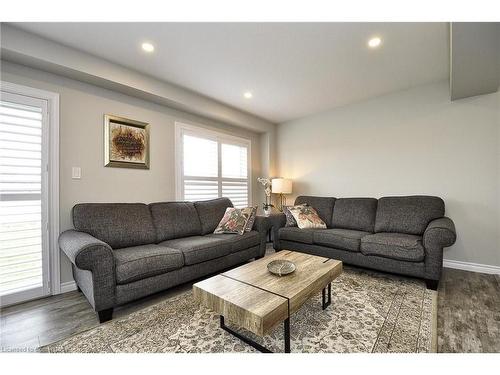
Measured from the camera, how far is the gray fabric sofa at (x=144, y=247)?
1718 millimetres

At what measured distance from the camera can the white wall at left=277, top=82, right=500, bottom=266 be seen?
264cm

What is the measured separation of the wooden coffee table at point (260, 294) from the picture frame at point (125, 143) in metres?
1.97

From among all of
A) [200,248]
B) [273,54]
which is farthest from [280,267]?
[273,54]

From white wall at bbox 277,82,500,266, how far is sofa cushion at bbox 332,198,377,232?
399 mm

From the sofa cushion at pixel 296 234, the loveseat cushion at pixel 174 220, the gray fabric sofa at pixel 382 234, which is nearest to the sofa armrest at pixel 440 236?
the gray fabric sofa at pixel 382 234

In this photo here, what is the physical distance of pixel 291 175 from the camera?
4.49m

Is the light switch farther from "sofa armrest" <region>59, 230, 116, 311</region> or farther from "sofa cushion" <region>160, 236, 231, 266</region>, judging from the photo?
"sofa cushion" <region>160, 236, 231, 266</region>

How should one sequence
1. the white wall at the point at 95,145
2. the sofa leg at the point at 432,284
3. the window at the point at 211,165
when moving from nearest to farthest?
the sofa leg at the point at 432,284 < the white wall at the point at 95,145 < the window at the point at 211,165

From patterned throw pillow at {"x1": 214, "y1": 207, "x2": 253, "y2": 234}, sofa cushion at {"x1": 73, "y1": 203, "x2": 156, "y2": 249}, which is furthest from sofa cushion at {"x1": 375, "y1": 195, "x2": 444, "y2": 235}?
sofa cushion at {"x1": 73, "y1": 203, "x2": 156, "y2": 249}

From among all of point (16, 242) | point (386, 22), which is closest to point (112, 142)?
point (16, 242)

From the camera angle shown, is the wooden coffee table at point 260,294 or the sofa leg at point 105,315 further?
the sofa leg at point 105,315

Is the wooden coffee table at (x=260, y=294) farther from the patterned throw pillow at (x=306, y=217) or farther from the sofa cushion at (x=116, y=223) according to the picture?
the patterned throw pillow at (x=306, y=217)

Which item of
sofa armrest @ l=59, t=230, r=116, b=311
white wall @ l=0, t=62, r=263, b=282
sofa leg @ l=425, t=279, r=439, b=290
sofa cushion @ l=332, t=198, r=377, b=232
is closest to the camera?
sofa armrest @ l=59, t=230, r=116, b=311

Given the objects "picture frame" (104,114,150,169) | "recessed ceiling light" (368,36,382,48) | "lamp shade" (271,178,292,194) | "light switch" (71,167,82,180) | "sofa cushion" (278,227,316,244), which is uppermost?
"recessed ceiling light" (368,36,382,48)
